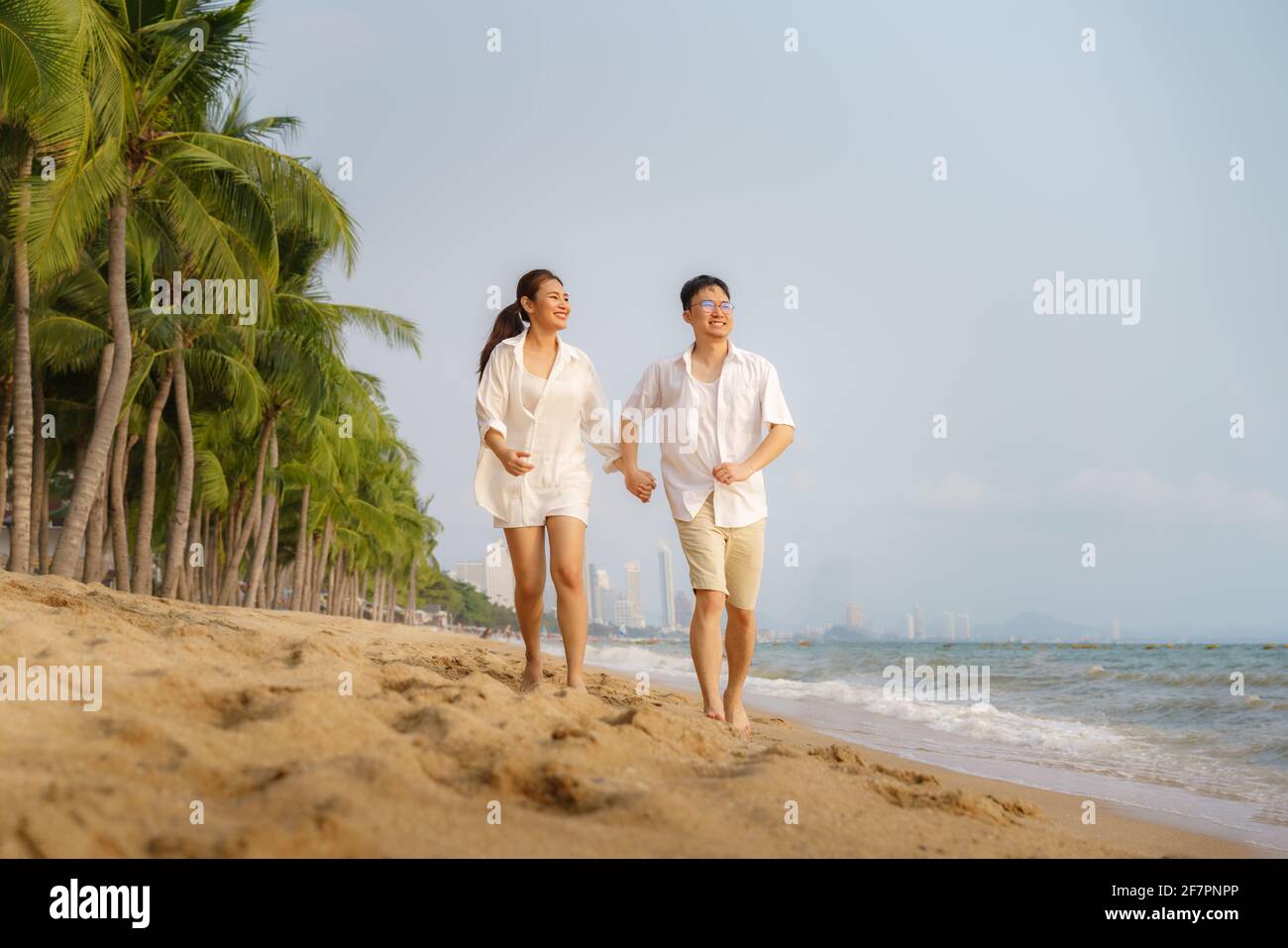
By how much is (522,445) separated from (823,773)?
8.39ft

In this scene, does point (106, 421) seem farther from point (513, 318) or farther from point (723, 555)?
point (723, 555)

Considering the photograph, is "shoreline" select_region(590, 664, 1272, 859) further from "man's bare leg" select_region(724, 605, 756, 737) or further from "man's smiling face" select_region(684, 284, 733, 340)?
"man's smiling face" select_region(684, 284, 733, 340)

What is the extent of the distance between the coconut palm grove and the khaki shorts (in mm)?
8837

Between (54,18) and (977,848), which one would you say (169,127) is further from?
(977,848)

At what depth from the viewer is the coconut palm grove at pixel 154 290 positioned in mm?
11242

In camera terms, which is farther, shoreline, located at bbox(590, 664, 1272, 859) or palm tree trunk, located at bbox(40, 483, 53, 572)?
palm tree trunk, located at bbox(40, 483, 53, 572)

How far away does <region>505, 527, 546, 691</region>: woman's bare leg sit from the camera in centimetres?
494

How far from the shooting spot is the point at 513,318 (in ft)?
17.2

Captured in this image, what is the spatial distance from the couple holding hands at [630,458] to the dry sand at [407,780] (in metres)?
1.19

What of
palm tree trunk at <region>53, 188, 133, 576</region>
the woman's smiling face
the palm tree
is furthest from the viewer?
palm tree trunk at <region>53, 188, 133, 576</region>

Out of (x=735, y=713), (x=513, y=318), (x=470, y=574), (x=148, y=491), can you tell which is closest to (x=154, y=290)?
(x=148, y=491)

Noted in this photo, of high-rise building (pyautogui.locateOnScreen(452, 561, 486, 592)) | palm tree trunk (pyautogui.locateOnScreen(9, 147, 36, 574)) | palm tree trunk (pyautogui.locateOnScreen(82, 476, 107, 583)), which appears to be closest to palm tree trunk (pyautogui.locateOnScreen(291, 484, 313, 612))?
palm tree trunk (pyautogui.locateOnScreen(82, 476, 107, 583))

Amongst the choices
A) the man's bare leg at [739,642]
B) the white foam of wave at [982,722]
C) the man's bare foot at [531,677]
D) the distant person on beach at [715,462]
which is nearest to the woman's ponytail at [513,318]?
the distant person on beach at [715,462]
